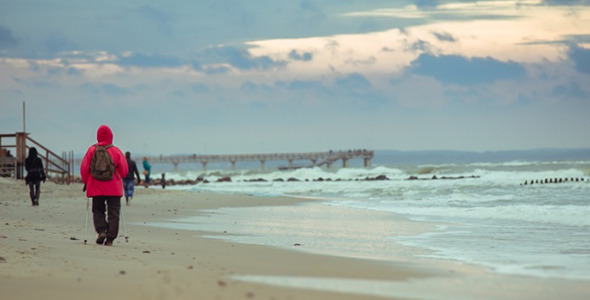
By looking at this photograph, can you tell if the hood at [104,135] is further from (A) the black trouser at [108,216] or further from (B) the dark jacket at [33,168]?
(B) the dark jacket at [33,168]

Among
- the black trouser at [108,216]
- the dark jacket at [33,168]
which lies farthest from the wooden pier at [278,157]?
the black trouser at [108,216]

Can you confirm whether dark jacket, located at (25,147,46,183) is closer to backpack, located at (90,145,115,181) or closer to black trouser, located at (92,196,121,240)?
black trouser, located at (92,196,121,240)

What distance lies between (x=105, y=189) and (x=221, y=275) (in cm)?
345

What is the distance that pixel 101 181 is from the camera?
967 centimetres

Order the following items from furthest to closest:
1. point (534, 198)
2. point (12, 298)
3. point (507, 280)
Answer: point (534, 198) → point (507, 280) → point (12, 298)

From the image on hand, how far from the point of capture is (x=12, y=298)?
5.51 meters

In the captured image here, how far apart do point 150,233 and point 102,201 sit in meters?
2.04

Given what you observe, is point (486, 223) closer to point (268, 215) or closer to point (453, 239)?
point (453, 239)

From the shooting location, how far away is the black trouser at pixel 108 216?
9617 millimetres

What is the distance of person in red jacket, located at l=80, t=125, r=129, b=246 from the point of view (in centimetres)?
962

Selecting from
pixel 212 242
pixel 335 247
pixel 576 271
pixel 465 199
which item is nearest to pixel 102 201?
pixel 212 242

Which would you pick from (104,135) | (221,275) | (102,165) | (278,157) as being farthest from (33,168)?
(278,157)

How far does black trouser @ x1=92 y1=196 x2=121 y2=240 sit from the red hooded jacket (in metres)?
0.11

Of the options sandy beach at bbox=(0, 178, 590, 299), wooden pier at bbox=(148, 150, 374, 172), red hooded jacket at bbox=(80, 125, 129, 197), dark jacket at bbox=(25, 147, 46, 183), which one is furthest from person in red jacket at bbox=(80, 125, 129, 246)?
wooden pier at bbox=(148, 150, 374, 172)
